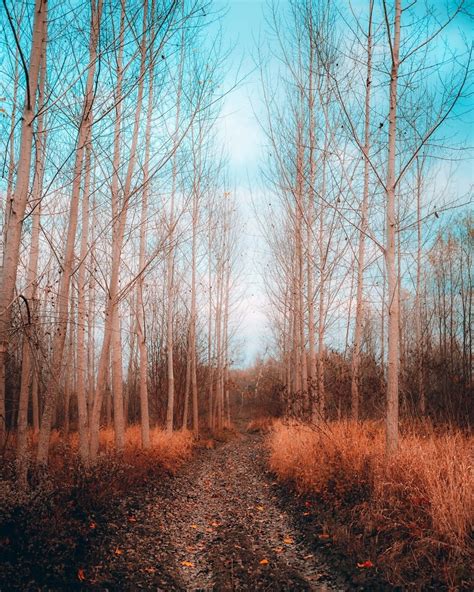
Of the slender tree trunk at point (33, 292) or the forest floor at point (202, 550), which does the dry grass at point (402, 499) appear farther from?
the slender tree trunk at point (33, 292)

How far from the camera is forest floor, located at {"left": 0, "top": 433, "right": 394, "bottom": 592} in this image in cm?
327

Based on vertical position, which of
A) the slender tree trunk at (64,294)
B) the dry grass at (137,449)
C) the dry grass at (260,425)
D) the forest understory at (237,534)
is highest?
the slender tree trunk at (64,294)

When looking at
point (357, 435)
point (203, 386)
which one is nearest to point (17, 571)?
point (357, 435)

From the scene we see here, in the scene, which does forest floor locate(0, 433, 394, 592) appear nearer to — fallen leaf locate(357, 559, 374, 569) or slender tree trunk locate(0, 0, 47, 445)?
fallen leaf locate(357, 559, 374, 569)

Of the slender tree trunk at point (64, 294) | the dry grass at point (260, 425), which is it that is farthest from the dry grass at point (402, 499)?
the dry grass at point (260, 425)

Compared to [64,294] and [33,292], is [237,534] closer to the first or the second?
[64,294]

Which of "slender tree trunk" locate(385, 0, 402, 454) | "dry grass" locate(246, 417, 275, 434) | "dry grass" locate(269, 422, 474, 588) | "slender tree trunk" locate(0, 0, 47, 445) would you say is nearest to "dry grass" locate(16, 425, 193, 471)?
"dry grass" locate(269, 422, 474, 588)

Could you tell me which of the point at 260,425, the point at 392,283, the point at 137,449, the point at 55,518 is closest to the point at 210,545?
the point at 55,518

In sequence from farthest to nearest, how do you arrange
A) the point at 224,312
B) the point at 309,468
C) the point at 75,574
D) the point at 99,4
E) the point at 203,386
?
1. the point at 203,386
2. the point at 224,312
3. the point at 309,468
4. the point at 99,4
5. the point at 75,574

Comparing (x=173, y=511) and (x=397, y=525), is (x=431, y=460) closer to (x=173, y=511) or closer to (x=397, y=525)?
(x=397, y=525)

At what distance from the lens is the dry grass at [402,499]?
319 centimetres

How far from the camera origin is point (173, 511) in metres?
5.65

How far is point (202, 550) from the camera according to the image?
4242 mm

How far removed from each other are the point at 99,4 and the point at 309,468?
22.5ft
